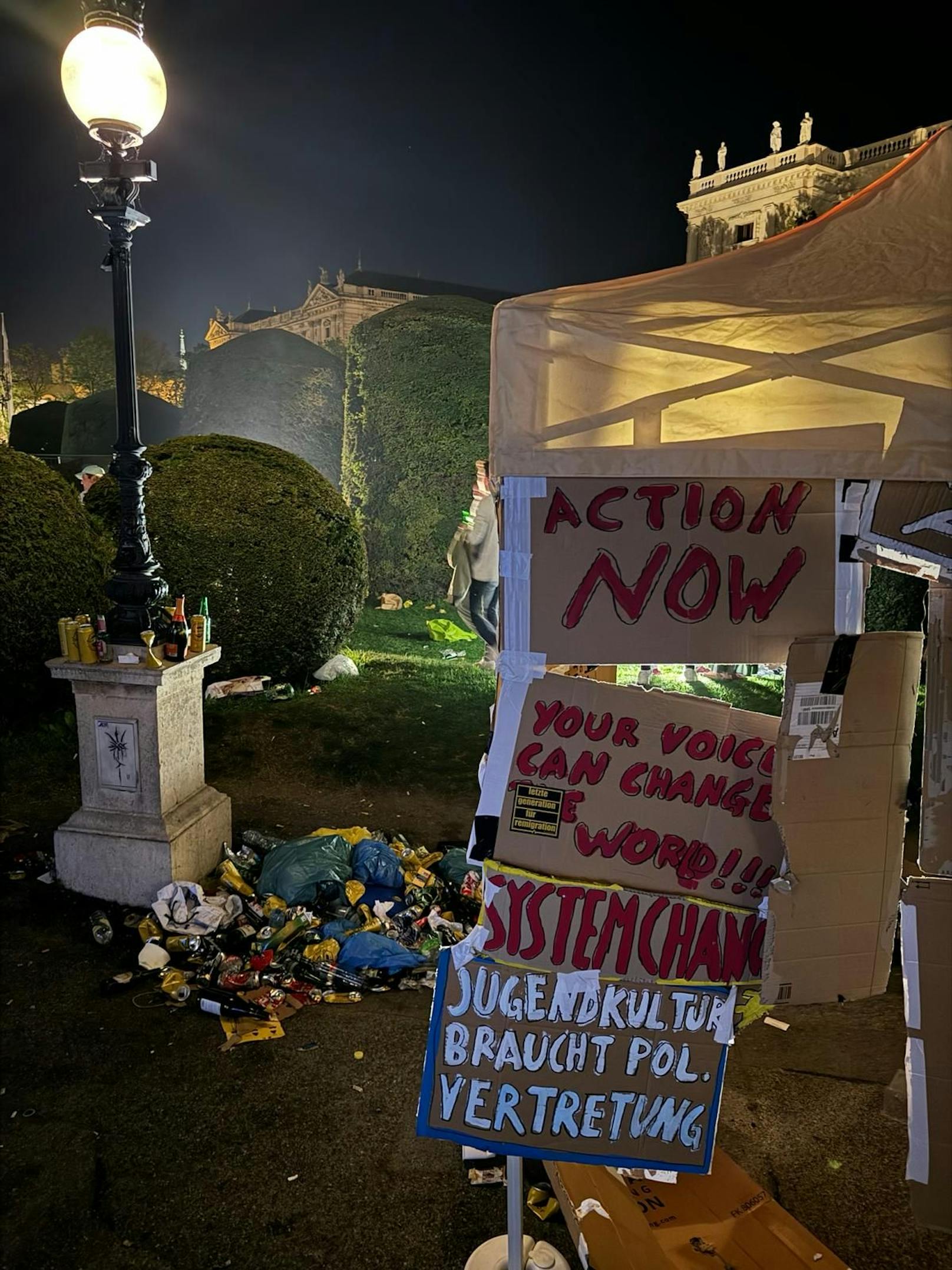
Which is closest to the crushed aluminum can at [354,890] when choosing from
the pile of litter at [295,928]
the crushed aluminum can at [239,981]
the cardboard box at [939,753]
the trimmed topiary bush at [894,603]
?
the pile of litter at [295,928]

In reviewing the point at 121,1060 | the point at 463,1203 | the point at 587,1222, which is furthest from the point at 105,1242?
the point at 587,1222

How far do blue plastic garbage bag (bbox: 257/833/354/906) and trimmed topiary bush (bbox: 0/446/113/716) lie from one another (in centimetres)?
333

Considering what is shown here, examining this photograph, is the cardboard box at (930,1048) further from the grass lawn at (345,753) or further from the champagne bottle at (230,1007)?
the grass lawn at (345,753)

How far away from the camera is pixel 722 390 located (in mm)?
2061

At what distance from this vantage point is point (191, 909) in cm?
446

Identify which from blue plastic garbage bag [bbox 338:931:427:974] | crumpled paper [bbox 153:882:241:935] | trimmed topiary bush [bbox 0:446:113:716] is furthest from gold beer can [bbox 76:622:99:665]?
trimmed topiary bush [bbox 0:446:113:716]

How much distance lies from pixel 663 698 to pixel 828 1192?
2075 millimetres

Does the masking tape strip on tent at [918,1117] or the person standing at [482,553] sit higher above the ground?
the person standing at [482,553]

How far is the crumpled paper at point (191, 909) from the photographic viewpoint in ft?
14.4

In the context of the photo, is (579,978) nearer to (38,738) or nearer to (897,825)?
(897,825)

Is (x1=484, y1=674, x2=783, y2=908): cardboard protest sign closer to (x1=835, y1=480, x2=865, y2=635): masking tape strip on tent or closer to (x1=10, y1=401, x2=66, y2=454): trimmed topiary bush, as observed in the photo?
(x1=835, y1=480, x2=865, y2=635): masking tape strip on tent

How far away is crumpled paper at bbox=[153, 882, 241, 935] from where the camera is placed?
4375 mm

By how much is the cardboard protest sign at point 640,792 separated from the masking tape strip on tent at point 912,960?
31 centimetres

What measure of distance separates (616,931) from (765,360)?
4.69 ft
